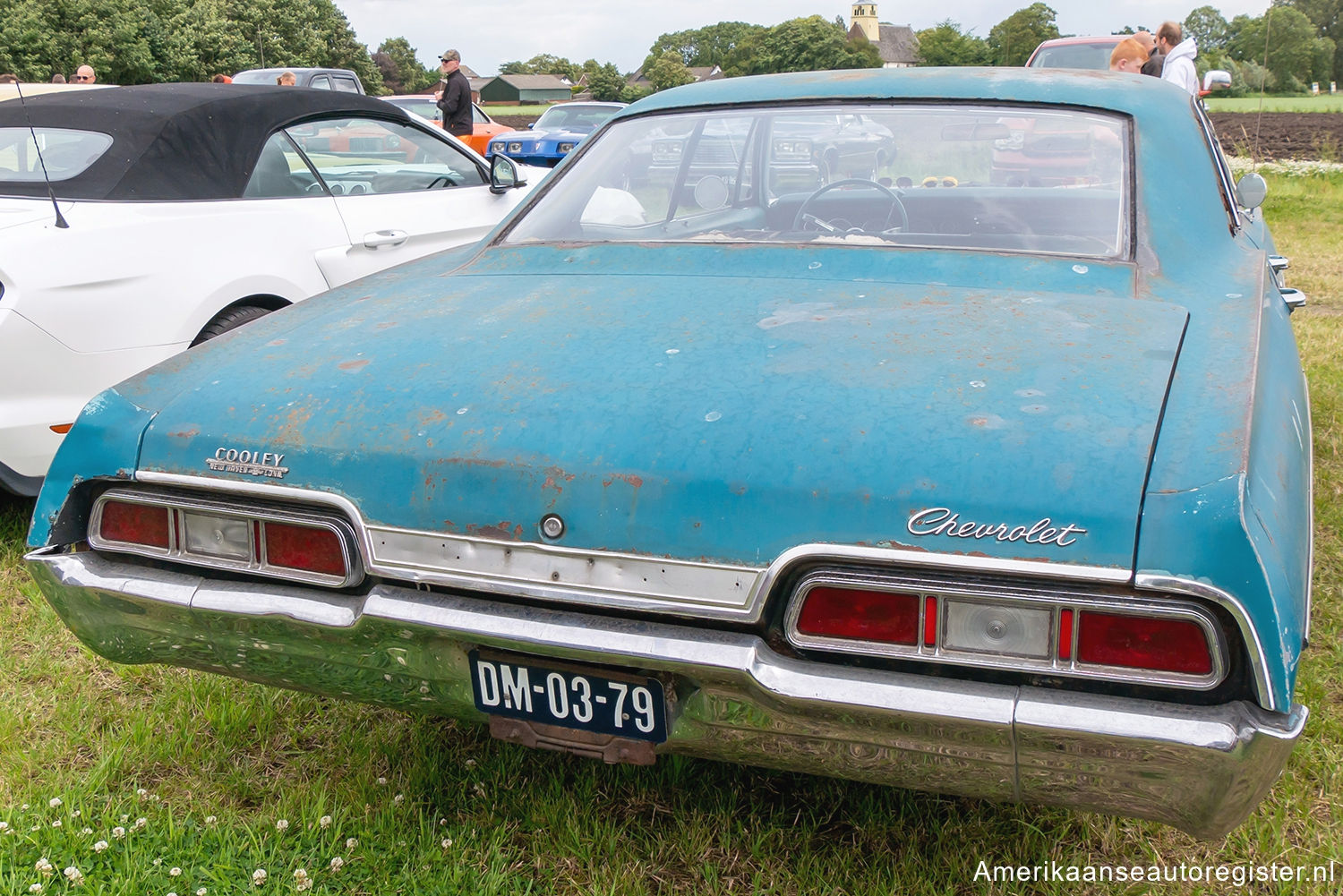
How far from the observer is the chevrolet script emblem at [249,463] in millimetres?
1763

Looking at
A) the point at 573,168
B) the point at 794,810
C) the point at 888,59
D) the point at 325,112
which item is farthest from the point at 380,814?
the point at 888,59

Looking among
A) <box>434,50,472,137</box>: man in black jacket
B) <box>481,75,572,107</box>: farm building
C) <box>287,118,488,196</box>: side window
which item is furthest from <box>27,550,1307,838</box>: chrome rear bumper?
<box>481,75,572,107</box>: farm building

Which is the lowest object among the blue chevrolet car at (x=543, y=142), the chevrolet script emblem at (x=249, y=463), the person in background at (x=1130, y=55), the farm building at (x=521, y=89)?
the farm building at (x=521, y=89)

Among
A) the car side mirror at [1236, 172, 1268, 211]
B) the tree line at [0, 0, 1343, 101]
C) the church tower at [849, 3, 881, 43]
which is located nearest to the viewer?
the car side mirror at [1236, 172, 1268, 211]

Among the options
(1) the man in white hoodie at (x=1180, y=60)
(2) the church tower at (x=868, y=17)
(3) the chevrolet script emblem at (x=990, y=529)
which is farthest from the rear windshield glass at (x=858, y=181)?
(2) the church tower at (x=868, y=17)

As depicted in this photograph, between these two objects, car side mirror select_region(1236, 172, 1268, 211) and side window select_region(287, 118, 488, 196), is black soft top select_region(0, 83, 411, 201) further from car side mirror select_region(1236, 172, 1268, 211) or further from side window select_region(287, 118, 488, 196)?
car side mirror select_region(1236, 172, 1268, 211)

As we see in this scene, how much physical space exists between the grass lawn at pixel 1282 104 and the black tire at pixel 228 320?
28.9 m

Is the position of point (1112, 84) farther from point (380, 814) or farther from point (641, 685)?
point (380, 814)

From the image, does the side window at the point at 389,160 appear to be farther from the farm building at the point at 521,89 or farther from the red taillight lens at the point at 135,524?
the farm building at the point at 521,89

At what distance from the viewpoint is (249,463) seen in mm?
1780

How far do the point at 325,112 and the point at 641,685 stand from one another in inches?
149

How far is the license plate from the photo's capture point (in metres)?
1.66

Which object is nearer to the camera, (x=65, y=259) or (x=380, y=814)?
(x=380, y=814)

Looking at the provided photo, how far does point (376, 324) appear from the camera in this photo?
2.16m
